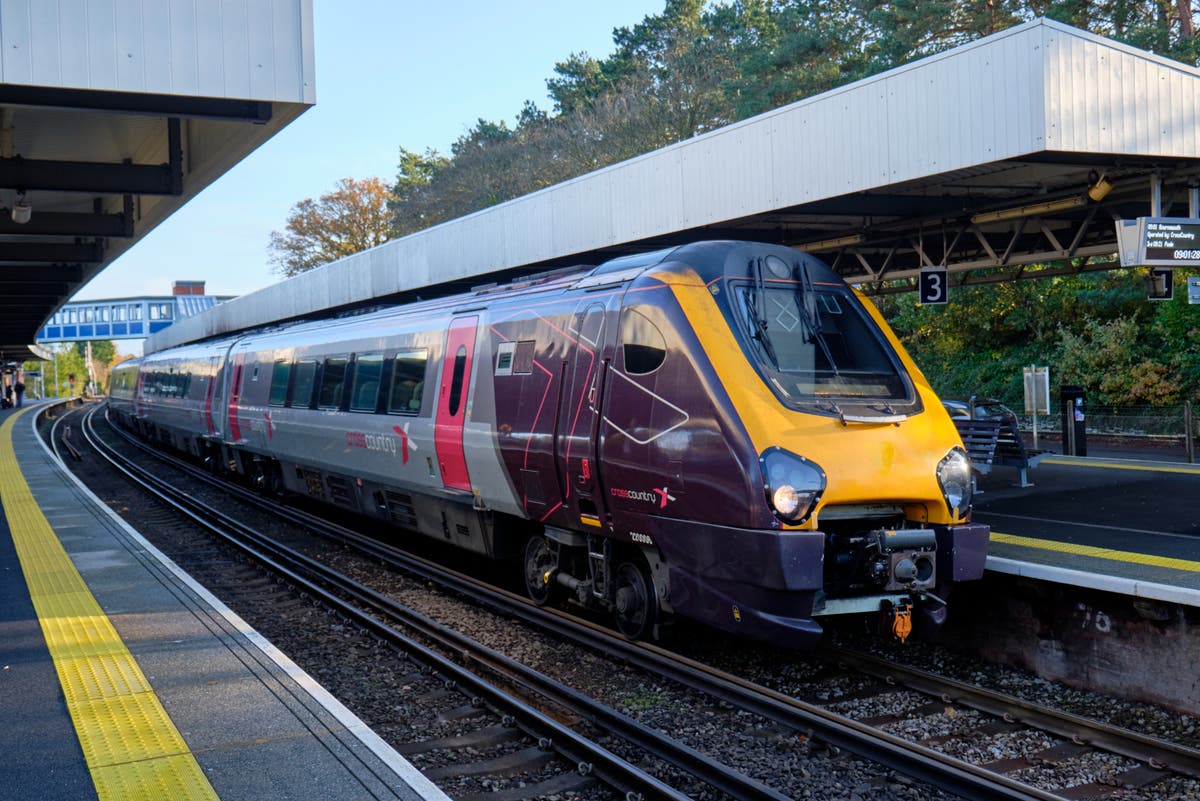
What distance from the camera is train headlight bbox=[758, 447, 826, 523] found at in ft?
21.9

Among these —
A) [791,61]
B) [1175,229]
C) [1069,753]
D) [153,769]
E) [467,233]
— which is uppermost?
[791,61]

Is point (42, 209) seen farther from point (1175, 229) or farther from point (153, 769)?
point (1175, 229)

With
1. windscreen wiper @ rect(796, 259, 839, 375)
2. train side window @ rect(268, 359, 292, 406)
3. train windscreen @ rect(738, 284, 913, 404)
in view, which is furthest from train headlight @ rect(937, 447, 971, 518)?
train side window @ rect(268, 359, 292, 406)

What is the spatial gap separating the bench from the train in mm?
5505

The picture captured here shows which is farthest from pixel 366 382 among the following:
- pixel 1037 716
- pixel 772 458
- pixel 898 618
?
pixel 1037 716

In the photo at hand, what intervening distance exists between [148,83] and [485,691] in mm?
6048

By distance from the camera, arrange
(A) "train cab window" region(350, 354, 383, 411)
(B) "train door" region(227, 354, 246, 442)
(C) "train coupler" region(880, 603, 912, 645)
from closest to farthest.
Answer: (C) "train coupler" region(880, 603, 912, 645) → (A) "train cab window" region(350, 354, 383, 411) → (B) "train door" region(227, 354, 246, 442)

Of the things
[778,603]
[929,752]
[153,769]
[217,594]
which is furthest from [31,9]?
[929,752]

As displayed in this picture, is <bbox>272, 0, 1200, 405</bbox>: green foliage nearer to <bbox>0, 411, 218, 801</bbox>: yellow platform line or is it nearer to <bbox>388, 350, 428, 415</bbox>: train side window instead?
<bbox>388, 350, 428, 415</bbox>: train side window

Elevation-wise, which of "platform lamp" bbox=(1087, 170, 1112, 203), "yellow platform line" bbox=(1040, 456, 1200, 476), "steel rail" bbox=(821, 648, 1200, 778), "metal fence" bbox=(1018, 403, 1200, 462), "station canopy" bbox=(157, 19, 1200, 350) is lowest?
"steel rail" bbox=(821, 648, 1200, 778)

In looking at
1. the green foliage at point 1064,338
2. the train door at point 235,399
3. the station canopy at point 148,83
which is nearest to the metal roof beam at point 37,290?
the train door at point 235,399

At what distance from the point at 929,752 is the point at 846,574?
142 cm

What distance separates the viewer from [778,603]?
22.1 ft

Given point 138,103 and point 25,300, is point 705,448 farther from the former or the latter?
point 25,300
